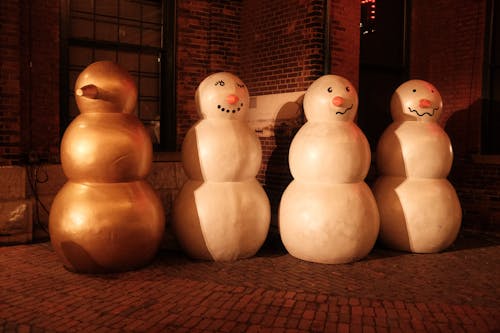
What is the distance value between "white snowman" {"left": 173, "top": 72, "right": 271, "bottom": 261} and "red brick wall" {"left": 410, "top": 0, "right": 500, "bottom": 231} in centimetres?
452

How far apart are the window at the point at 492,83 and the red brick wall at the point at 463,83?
0.11m

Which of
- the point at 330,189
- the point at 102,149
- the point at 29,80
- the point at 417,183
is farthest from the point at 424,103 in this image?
the point at 29,80

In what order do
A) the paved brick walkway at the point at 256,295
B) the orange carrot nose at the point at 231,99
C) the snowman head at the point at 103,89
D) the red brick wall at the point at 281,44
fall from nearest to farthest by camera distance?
the paved brick walkway at the point at 256,295
the snowman head at the point at 103,89
the orange carrot nose at the point at 231,99
the red brick wall at the point at 281,44

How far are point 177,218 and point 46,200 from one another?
2213 millimetres

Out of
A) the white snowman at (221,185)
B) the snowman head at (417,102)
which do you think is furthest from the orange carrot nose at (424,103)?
the white snowman at (221,185)

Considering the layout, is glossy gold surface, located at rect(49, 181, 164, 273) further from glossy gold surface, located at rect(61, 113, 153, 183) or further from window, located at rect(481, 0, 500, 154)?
window, located at rect(481, 0, 500, 154)

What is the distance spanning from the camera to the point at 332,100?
Result: 6023 millimetres

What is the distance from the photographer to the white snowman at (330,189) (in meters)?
5.88

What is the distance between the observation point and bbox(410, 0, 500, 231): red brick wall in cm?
866

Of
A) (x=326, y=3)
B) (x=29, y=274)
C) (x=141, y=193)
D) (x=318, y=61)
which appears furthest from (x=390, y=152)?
(x=29, y=274)

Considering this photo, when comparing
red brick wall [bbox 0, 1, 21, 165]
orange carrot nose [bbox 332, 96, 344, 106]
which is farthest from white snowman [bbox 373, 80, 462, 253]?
red brick wall [bbox 0, 1, 21, 165]

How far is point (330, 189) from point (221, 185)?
1292mm

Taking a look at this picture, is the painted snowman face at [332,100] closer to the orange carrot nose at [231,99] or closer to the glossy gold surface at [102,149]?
the orange carrot nose at [231,99]

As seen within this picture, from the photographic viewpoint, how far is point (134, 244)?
5402mm
